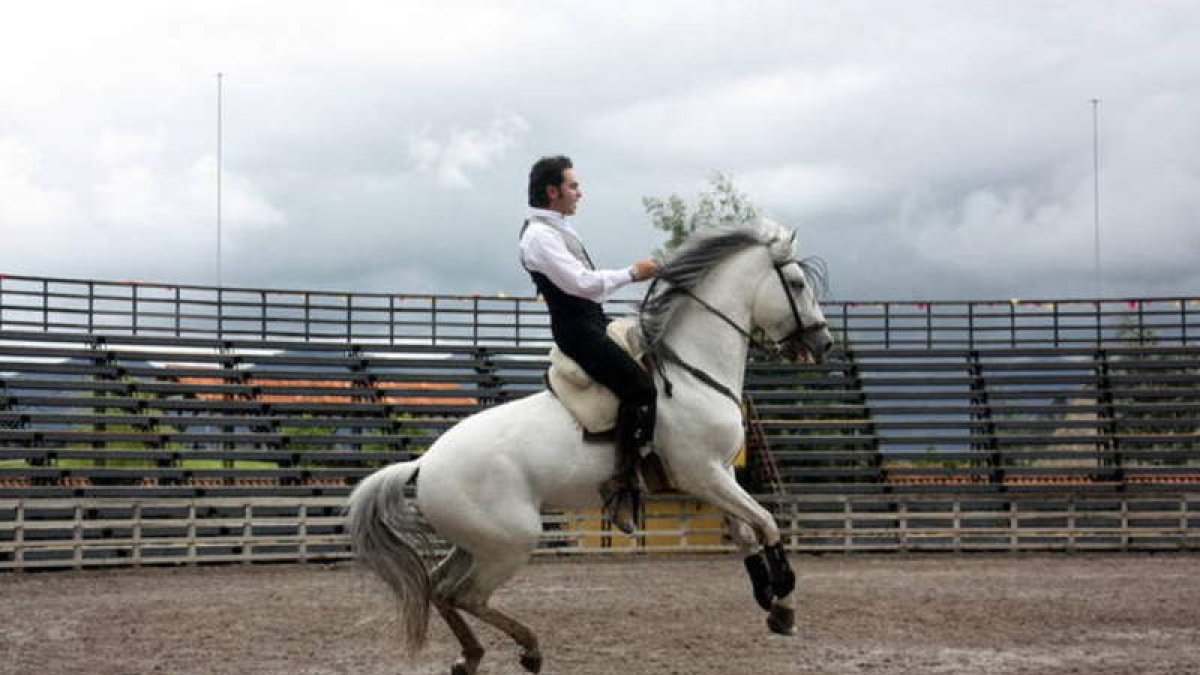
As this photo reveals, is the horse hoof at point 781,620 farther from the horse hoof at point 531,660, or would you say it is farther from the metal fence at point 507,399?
the metal fence at point 507,399

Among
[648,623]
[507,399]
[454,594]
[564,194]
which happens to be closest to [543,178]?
[564,194]

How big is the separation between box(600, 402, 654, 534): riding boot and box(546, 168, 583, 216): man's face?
114cm

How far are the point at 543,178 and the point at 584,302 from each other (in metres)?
0.71

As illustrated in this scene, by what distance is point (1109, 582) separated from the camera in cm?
1742

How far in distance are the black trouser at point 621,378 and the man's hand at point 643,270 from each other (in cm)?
36

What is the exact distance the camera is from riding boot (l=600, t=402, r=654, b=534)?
7.53 meters

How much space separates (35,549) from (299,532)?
150 inches

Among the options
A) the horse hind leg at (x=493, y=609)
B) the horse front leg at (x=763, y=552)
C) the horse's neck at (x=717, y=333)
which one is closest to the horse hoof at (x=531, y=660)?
A: the horse hind leg at (x=493, y=609)

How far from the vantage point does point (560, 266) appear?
7.52 meters

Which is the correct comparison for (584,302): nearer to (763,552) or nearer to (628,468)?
(628,468)

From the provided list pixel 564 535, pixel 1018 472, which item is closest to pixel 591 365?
pixel 564 535

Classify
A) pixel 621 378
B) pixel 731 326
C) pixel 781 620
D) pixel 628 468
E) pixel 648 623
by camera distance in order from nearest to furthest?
1. pixel 621 378
2. pixel 628 468
3. pixel 781 620
4. pixel 731 326
5. pixel 648 623

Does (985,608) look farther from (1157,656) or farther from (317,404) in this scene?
(317,404)

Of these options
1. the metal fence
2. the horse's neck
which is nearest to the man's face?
the horse's neck
